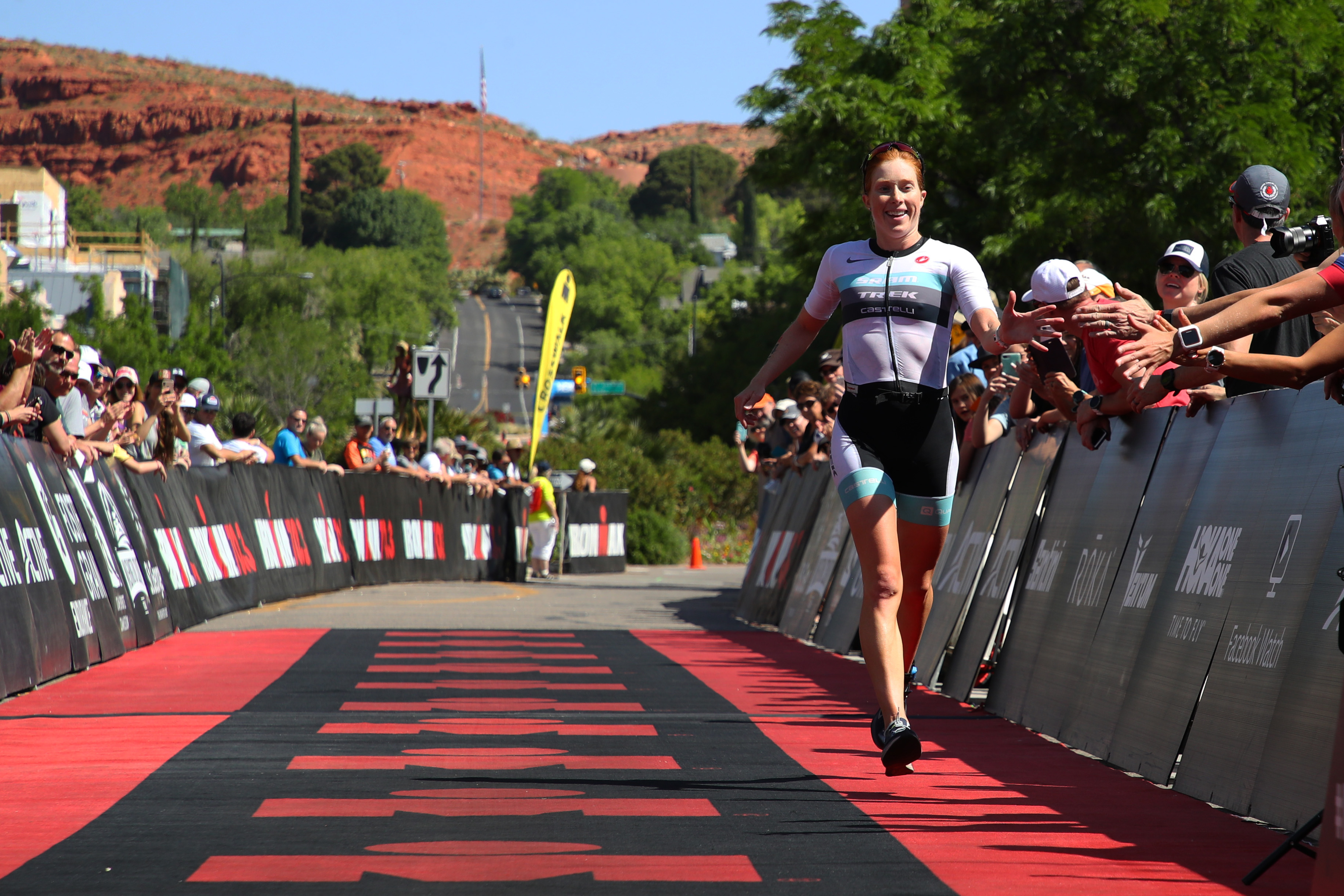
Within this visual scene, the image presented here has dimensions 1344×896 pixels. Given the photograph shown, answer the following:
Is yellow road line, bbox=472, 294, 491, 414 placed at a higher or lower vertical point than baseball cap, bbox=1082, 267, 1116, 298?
lower

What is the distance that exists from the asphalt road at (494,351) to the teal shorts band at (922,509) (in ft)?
328

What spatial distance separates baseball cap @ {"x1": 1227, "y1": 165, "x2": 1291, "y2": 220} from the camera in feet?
23.3

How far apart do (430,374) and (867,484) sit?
20638 millimetres

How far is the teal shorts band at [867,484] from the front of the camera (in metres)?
6.03

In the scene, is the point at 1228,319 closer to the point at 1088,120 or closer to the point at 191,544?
the point at 191,544

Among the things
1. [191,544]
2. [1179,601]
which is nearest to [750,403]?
[1179,601]

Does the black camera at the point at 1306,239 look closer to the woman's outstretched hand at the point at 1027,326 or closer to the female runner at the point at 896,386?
the woman's outstretched hand at the point at 1027,326

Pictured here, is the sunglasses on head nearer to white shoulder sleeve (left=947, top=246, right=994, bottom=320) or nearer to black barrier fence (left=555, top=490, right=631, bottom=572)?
white shoulder sleeve (left=947, top=246, right=994, bottom=320)

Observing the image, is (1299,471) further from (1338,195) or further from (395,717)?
(395,717)

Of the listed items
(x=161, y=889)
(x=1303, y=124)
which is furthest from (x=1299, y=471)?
(x=1303, y=124)

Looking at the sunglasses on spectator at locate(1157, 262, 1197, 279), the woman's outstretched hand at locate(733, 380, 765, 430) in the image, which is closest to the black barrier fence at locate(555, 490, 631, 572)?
the sunglasses on spectator at locate(1157, 262, 1197, 279)

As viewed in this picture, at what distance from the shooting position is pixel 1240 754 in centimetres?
547

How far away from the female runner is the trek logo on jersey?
994 millimetres

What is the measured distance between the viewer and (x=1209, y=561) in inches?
245
